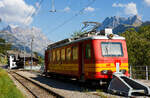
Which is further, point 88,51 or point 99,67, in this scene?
point 88,51

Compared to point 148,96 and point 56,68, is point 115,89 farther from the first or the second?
point 56,68

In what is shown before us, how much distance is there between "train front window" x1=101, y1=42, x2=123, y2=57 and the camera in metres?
12.4

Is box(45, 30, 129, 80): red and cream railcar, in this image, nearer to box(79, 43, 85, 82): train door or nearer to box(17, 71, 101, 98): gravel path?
box(79, 43, 85, 82): train door

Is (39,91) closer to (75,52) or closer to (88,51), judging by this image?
(75,52)

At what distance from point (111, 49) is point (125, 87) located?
9.63ft

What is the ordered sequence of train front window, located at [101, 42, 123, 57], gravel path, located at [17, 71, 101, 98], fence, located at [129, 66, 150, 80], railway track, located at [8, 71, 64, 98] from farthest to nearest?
fence, located at [129, 66, 150, 80] → train front window, located at [101, 42, 123, 57] → railway track, located at [8, 71, 64, 98] → gravel path, located at [17, 71, 101, 98]

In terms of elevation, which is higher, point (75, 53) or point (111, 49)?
point (111, 49)

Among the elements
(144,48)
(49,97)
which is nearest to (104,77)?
(49,97)

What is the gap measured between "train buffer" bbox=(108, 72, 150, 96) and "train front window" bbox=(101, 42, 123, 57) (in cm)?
136

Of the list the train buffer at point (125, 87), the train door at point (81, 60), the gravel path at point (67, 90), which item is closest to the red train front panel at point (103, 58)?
the train door at point (81, 60)

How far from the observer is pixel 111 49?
41.1ft

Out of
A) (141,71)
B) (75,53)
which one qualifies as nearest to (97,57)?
(75,53)

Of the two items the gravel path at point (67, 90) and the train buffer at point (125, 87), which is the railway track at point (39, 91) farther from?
the train buffer at point (125, 87)

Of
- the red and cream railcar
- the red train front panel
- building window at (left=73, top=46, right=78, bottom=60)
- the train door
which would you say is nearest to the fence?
the red and cream railcar
